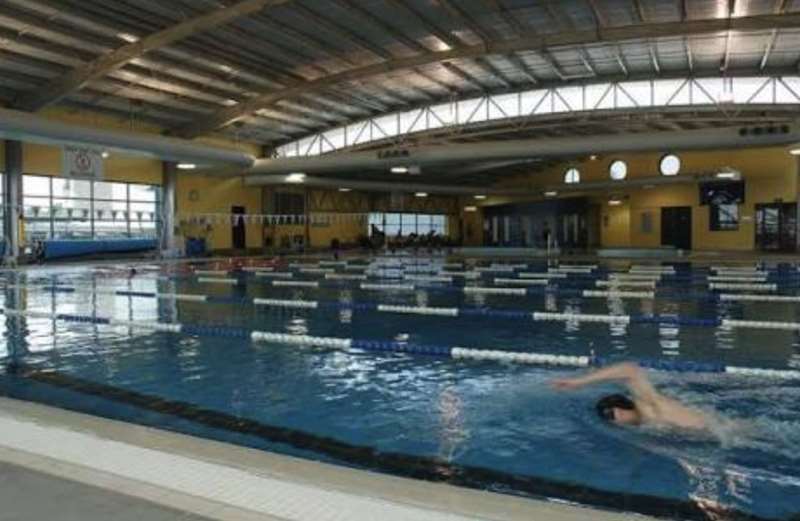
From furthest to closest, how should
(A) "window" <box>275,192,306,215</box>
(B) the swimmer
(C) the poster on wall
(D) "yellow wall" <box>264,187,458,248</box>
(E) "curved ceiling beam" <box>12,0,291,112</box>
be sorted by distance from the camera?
(D) "yellow wall" <box>264,187,458,248</box>, (A) "window" <box>275,192,306,215</box>, (C) the poster on wall, (E) "curved ceiling beam" <box>12,0,291,112</box>, (B) the swimmer

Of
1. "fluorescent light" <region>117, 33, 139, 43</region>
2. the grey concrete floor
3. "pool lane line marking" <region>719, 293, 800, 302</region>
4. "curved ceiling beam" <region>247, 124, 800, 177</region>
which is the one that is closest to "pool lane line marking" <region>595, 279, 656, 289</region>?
"pool lane line marking" <region>719, 293, 800, 302</region>

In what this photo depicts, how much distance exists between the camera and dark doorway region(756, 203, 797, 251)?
33.3m

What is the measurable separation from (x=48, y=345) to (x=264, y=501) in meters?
6.32

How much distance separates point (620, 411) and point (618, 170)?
35.9 m

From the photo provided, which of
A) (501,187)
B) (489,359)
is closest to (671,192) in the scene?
(501,187)

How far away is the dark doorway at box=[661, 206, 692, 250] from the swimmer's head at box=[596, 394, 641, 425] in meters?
34.1

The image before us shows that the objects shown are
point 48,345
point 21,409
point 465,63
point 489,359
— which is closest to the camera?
point 21,409

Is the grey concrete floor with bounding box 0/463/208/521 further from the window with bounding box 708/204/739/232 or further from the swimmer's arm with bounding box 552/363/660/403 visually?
the window with bounding box 708/204/739/232

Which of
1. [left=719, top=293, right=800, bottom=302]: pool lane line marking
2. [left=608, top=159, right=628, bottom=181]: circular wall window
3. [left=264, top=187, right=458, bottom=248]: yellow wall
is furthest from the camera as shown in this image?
[left=608, top=159, right=628, bottom=181]: circular wall window

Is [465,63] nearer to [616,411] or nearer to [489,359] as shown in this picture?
[489,359]

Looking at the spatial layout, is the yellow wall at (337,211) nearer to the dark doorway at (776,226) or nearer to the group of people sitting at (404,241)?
the group of people sitting at (404,241)

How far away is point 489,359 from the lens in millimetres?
7047

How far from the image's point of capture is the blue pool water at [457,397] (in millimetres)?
3885

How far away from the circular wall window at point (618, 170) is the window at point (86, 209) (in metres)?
23.3
